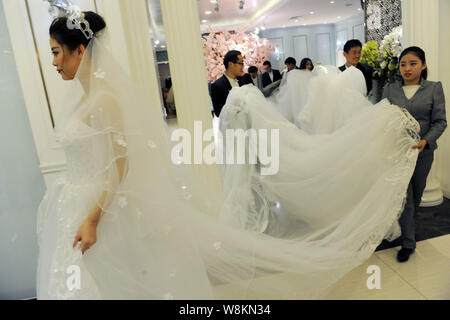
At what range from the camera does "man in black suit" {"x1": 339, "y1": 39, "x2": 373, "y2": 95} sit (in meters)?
3.24

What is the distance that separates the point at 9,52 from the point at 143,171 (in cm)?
140

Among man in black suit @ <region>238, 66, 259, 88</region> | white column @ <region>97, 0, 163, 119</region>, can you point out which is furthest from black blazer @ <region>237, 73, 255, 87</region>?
white column @ <region>97, 0, 163, 119</region>

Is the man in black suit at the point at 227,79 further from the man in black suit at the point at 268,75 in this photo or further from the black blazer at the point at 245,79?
the man in black suit at the point at 268,75

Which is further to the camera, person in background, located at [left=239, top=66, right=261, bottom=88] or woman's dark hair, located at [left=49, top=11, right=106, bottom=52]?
person in background, located at [left=239, top=66, right=261, bottom=88]

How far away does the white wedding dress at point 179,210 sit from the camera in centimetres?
122

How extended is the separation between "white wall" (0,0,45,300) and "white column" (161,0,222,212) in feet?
3.16

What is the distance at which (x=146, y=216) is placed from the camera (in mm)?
1231

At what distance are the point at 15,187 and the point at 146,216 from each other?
1430mm

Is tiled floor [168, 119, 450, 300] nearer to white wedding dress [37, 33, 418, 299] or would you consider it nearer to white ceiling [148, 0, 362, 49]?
white wedding dress [37, 33, 418, 299]

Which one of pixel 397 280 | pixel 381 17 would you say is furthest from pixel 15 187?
pixel 381 17

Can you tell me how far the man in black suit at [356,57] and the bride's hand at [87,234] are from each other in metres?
3.00

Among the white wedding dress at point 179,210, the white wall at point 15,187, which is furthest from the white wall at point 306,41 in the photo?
the white wall at point 15,187
